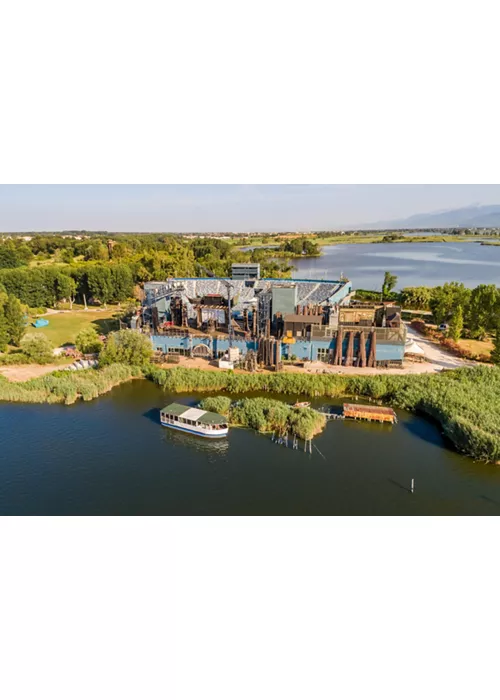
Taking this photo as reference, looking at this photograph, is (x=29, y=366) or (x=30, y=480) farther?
(x=29, y=366)

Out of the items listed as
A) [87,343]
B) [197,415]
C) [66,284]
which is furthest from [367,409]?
[66,284]

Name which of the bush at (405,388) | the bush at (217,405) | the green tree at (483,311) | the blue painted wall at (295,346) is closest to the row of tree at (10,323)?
the blue painted wall at (295,346)

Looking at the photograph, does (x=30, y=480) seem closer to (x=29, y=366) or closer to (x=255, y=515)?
(x=255, y=515)

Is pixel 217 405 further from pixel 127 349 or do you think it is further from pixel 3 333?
pixel 3 333

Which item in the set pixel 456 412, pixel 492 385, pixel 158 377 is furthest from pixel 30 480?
pixel 492 385

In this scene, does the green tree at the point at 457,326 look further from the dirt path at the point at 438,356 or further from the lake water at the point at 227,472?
the lake water at the point at 227,472

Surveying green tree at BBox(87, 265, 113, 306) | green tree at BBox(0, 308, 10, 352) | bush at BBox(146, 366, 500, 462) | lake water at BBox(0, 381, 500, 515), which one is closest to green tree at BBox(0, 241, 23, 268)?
green tree at BBox(87, 265, 113, 306)
